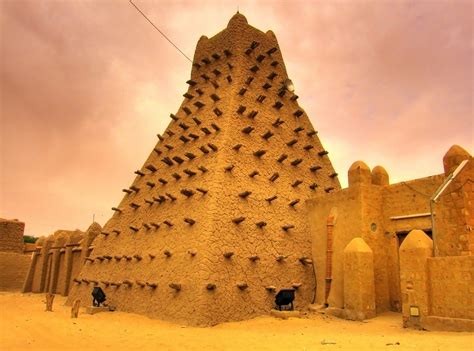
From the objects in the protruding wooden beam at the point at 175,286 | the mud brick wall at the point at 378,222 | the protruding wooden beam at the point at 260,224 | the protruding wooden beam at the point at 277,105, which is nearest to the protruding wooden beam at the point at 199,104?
the protruding wooden beam at the point at 277,105

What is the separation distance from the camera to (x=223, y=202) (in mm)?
15820

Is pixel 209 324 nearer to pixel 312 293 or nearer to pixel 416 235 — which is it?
pixel 312 293

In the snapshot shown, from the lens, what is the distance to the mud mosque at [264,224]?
13.0 metres

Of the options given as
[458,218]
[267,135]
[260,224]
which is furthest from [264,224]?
[458,218]

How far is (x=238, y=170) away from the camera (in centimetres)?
1708

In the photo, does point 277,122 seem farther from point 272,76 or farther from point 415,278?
point 415,278

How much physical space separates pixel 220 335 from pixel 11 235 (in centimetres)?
2777

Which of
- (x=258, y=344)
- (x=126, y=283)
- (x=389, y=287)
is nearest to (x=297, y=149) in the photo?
(x=389, y=287)

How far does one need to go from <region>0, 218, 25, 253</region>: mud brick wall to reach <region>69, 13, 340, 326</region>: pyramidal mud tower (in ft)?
52.9

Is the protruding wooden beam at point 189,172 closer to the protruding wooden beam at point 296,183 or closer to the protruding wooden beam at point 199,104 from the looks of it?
the protruding wooden beam at point 296,183

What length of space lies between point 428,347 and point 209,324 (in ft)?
21.5

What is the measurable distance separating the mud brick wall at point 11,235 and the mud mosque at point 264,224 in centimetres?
1608

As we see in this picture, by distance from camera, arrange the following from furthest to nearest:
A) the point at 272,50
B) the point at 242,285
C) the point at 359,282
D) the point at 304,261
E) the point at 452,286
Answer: the point at 272,50 < the point at 304,261 < the point at 242,285 < the point at 359,282 < the point at 452,286

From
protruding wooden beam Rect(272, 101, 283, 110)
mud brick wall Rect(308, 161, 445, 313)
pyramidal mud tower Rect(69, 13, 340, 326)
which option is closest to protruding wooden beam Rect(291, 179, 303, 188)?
pyramidal mud tower Rect(69, 13, 340, 326)
